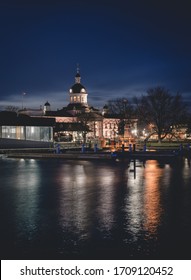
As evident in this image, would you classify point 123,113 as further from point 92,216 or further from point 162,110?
point 92,216

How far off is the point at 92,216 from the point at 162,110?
58.1m

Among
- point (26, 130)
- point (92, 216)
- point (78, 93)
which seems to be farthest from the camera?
point (78, 93)

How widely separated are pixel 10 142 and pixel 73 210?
54.5 meters

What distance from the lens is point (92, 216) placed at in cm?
1003

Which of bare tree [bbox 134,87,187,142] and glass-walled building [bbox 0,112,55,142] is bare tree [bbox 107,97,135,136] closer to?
bare tree [bbox 134,87,187,142]

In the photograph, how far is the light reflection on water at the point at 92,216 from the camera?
287 inches

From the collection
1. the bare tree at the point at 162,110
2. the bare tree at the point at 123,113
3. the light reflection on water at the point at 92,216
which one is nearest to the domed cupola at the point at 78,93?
the bare tree at the point at 123,113

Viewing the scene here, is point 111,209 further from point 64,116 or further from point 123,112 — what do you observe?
point 64,116

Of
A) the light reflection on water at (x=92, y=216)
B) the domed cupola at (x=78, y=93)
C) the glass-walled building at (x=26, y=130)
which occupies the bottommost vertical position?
the light reflection on water at (x=92, y=216)

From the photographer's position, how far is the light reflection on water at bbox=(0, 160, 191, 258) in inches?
287

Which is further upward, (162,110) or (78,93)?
(78,93)

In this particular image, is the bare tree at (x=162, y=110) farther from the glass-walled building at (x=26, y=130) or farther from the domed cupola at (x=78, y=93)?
the domed cupola at (x=78, y=93)

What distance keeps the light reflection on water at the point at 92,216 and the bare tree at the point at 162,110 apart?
49341mm

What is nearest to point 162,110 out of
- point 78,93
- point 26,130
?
point 26,130
